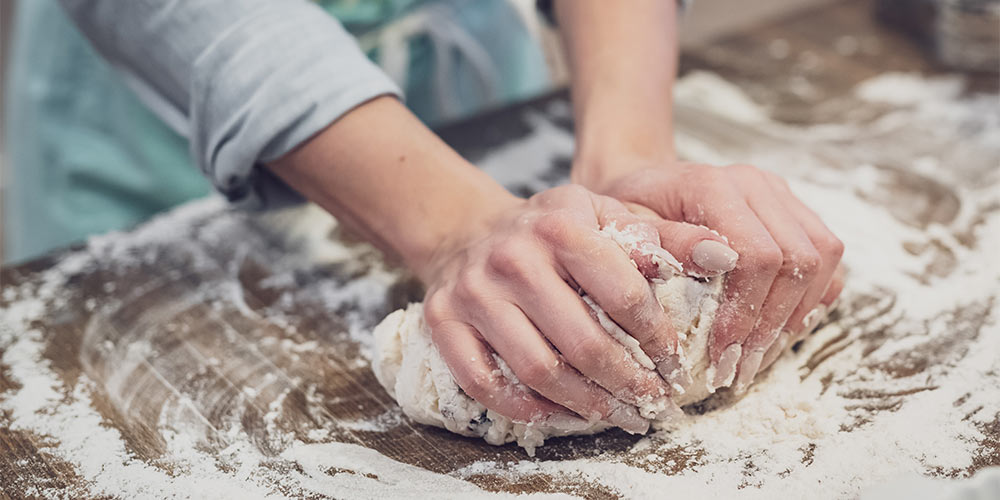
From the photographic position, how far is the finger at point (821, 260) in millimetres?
731

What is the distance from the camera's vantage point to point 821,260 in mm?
723

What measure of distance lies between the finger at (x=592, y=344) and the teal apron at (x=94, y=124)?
615 millimetres

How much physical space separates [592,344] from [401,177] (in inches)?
10.5

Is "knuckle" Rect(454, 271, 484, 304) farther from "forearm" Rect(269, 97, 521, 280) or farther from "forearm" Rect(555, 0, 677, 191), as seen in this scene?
"forearm" Rect(555, 0, 677, 191)

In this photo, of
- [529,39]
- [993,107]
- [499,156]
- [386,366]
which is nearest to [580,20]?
[499,156]

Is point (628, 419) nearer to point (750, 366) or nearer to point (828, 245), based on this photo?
point (750, 366)

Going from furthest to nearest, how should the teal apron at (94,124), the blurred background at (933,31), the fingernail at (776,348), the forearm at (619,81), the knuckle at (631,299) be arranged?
the blurred background at (933,31), the teal apron at (94,124), the forearm at (619,81), the fingernail at (776,348), the knuckle at (631,299)

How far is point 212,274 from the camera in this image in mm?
961

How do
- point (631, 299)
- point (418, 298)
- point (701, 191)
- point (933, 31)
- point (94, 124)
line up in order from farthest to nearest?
point (933, 31)
point (94, 124)
point (418, 298)
point (701, 191)
point (631, 299)

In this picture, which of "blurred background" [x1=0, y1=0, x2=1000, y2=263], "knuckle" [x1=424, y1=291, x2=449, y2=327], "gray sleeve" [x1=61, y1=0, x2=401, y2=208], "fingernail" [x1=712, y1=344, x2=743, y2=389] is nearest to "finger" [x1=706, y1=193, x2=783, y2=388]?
"fingernail" [x1=712, y1=344, x2=743, y2=389]

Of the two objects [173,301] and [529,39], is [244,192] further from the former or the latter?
[529,39]

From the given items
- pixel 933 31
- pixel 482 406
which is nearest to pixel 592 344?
pixel 482 406

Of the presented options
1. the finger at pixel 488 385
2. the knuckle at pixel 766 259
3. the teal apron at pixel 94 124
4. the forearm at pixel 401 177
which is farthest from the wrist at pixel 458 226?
the teal apron at pixel 94 124

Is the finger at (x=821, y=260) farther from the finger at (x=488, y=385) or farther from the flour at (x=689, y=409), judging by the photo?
the finger at (x=488, y=385)
